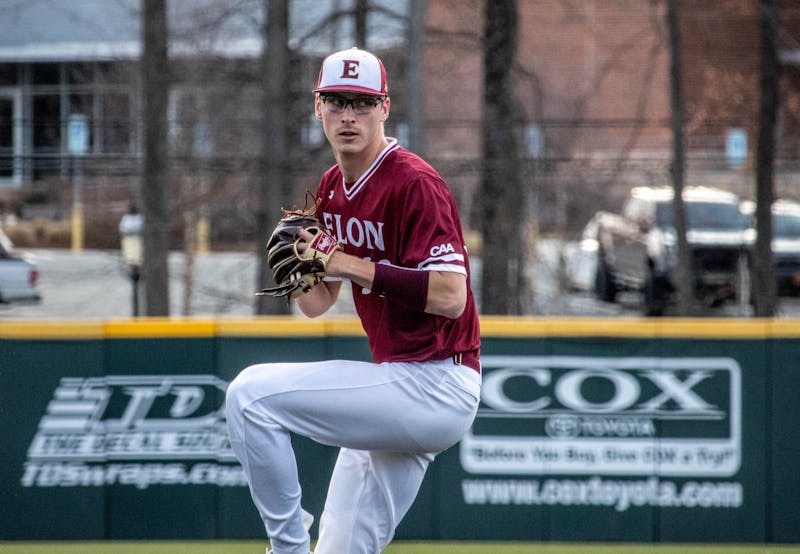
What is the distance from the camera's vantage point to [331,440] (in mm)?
3756

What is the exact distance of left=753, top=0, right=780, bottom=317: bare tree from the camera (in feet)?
41.8

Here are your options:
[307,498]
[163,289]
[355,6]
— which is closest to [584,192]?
[355,6]

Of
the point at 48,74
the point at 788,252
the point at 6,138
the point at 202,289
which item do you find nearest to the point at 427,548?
the point at 202,289

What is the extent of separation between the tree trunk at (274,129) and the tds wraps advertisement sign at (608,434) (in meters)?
5.62

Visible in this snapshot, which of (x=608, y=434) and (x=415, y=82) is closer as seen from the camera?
(x=608, y=434)

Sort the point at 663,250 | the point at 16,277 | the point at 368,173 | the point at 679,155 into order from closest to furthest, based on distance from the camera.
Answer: the point at 368,173 → the point at 16,277 → the point at 679,155 → the point at 663,250

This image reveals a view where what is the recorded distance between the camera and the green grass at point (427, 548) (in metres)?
6.80

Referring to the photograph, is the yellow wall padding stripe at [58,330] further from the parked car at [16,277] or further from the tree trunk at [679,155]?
the tree trunk at [679,155]

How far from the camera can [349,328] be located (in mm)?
7090

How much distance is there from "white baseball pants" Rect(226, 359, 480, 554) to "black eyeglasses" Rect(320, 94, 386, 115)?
872 millimetres

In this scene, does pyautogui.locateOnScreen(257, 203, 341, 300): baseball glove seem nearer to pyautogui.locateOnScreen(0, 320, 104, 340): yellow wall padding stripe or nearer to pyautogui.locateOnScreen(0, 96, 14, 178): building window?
pyautogui.locateOnScreen(0, 320, 104, 340): yellow wall padding stripe

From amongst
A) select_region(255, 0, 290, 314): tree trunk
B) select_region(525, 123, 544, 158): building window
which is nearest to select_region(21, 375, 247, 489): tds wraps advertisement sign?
select_region(255, 0, 290, 314): tree trunk

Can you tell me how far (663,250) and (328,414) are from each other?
12.2 m

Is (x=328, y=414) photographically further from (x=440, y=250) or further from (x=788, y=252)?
(x=788, y=252)
